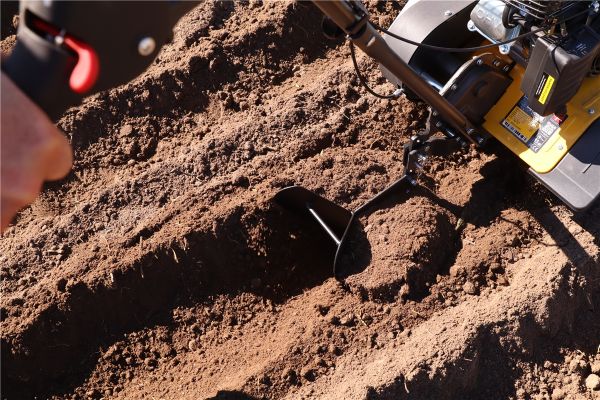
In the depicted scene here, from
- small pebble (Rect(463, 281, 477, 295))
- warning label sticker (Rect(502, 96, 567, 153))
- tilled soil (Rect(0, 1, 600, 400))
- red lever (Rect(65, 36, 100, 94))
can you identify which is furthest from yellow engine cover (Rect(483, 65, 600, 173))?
red lever (Rect(65, 36, 100, 94))

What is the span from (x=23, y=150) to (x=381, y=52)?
5.78 ft

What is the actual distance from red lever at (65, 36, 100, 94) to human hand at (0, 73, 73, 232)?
28 centimetres

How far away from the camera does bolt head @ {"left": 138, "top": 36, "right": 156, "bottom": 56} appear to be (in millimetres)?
1801

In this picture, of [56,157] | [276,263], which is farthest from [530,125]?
[56,157]

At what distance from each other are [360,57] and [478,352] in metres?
1.81

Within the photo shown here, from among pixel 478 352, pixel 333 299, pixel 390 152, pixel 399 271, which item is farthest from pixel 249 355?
pixel 390 152

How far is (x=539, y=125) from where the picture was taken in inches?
131

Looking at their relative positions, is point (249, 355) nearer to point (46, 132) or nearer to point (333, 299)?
point (333, 299)

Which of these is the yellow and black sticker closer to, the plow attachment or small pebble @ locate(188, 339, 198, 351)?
the plow attachment

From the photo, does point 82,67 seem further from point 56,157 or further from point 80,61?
point 56,157

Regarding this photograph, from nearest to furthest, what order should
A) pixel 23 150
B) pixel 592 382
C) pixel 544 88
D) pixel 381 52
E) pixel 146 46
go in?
1. pixel 23 150
2. pixel 146 46
3. pixel 381 52
4. pixel 544 88
5. pixel 592 382

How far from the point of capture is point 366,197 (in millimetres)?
3607

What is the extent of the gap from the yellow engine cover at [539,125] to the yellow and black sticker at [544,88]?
1.04 ft

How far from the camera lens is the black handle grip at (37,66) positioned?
66.1 inches
